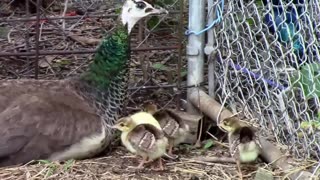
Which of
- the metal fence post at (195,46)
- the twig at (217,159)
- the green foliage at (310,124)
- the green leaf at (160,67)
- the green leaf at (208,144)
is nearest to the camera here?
the green foliage at (310,124)

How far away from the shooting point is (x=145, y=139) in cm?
350

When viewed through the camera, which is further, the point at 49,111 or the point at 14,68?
the point at 14,68

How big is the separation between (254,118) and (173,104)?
595 mm

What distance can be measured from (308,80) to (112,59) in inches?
38.1

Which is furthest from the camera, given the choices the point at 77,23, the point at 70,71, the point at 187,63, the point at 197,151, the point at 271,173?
the point at 77,23

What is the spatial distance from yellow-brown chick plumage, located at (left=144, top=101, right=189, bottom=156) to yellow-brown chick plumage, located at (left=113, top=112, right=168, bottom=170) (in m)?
0.11

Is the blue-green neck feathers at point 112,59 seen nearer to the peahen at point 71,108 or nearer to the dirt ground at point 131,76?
the peahen at point 71,108

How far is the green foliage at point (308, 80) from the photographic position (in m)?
3.44

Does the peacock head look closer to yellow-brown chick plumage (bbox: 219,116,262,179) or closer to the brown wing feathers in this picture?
the brown wing feathers

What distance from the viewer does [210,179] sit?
351cm

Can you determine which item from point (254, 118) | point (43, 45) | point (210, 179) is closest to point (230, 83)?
point (254, 118)

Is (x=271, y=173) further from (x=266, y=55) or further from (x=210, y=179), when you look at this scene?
(x=266, y=55)

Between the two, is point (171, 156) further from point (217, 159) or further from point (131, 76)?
point (131, 76)

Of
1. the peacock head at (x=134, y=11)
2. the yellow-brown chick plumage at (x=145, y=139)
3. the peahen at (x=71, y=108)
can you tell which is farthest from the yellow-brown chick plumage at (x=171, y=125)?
the peacock head at (x=134, y=11)
